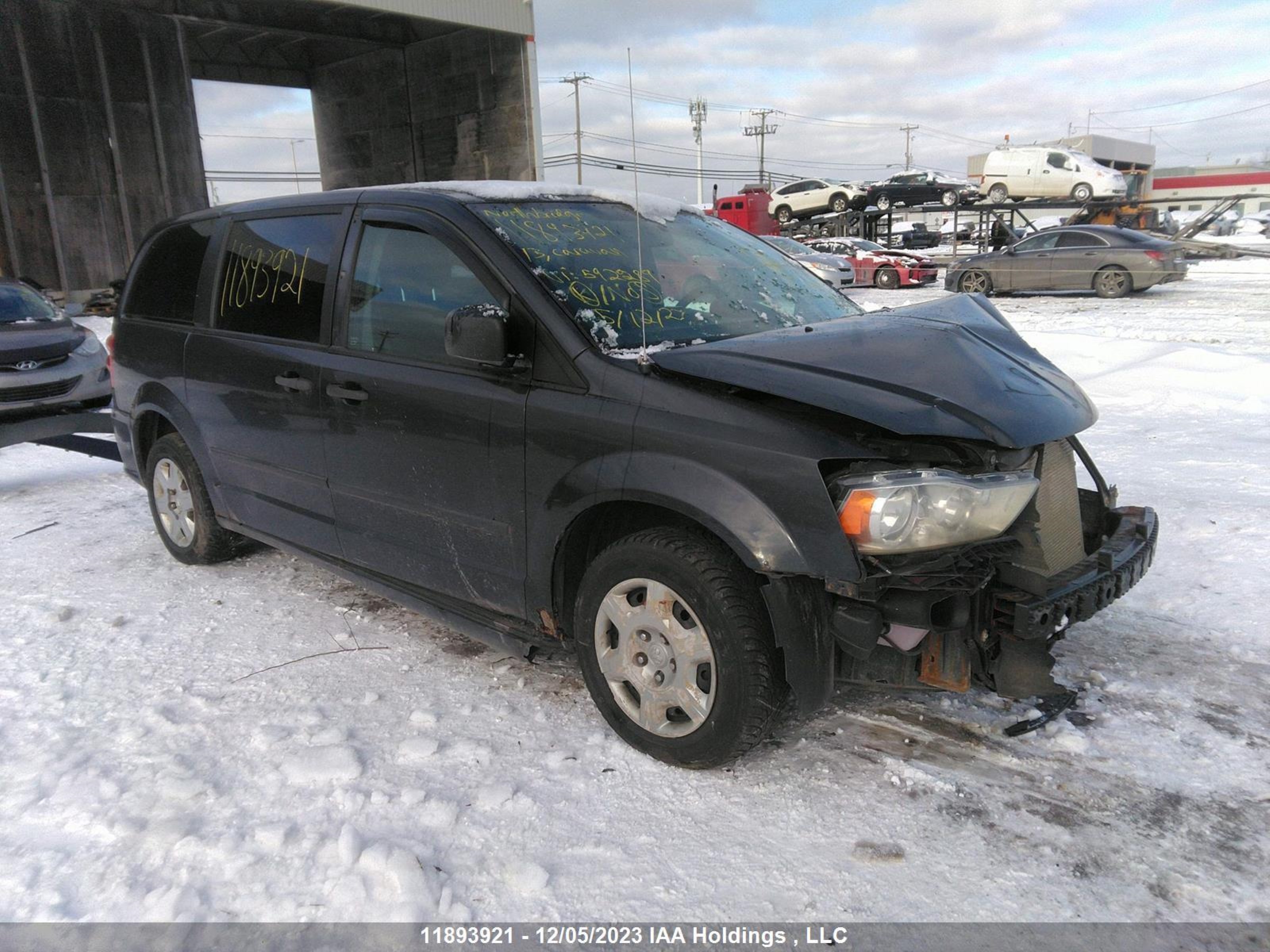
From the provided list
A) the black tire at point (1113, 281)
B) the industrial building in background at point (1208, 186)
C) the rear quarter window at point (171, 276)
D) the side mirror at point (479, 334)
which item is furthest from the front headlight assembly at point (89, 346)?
the industrial building in background at point (1208, 186)

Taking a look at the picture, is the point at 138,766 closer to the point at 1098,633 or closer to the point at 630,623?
the point at 630,623

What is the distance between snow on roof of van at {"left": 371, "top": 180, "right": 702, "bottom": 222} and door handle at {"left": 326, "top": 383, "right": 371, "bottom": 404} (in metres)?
0.80

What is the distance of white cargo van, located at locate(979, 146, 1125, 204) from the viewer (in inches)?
1139

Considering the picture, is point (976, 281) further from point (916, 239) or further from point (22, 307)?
point (916, 239)

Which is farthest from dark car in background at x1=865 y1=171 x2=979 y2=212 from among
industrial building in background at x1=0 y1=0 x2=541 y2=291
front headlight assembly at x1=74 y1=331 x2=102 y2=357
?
front headlight assembly at x1=74 y1=331 x2=102 y2=357

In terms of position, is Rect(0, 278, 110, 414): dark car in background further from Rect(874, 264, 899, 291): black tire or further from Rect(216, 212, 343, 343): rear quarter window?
Rect(874, 264, 899, 291): black tire

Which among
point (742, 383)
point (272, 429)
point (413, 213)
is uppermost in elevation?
point (413, 213)

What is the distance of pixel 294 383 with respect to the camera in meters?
3.73

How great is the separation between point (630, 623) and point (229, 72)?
33669mm

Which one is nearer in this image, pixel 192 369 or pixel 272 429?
pixel 272 429

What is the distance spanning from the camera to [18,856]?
248 cm

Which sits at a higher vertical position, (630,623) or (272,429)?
(272,429)

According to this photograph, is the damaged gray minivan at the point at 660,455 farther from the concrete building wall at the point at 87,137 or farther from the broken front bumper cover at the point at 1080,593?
the concrete building wall at the point at 87,137

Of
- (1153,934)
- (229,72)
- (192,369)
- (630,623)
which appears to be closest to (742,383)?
(630,623)
